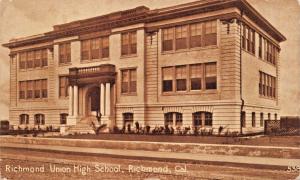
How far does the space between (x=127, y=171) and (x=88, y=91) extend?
14715 millimetres

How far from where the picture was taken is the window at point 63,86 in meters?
23.6

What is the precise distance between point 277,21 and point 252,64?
744 cm

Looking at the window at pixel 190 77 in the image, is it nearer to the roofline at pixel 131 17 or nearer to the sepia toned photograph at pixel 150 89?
the sepia toned photograph at pixel 150 89

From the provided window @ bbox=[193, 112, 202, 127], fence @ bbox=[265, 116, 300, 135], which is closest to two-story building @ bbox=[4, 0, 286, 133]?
window @ bbox=[193, 112, 202, 127]

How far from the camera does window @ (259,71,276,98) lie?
15.9 metres

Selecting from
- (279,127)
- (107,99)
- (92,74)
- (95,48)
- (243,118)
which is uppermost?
(95,48)

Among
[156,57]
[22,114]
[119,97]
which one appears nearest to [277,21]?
[156,57]

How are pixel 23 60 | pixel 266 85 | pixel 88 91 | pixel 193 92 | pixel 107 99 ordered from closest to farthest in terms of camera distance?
pixel 266 85 → pixel 193 92 → pixel 23 60 → pixel 107 99 → pixel 88 91

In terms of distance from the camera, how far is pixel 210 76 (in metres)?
19.7

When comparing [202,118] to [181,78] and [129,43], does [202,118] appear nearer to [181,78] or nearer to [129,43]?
[181,78]

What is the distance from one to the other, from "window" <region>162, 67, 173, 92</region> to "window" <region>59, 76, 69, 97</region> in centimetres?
653

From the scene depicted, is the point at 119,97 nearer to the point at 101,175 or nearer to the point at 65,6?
the point at 65,6

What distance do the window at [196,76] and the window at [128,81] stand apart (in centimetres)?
390

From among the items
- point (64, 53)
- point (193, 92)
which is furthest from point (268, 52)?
point (64, 53)
